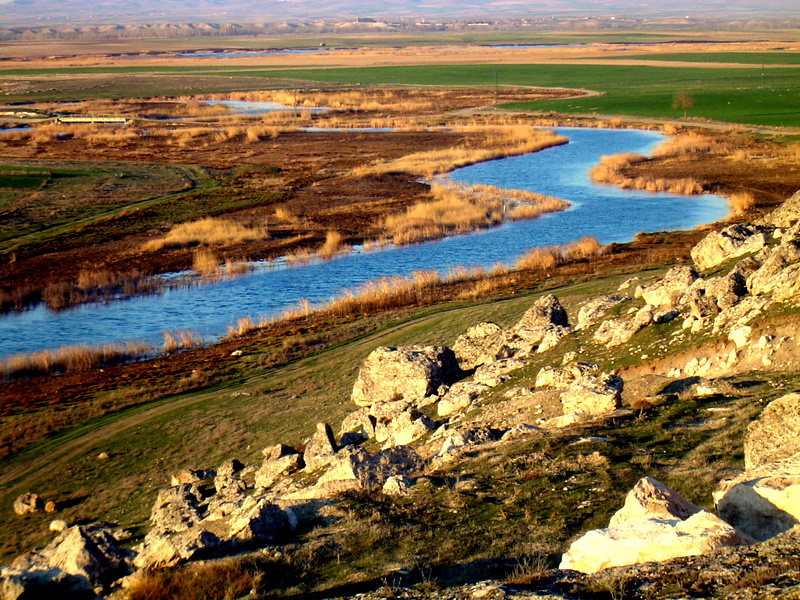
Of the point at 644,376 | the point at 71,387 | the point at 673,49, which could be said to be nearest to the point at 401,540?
the point at 644,376

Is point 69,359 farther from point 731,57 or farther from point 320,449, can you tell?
point 731,57

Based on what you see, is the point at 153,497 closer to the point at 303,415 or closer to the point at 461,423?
the point at 303,415

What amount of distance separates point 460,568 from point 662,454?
4126mm

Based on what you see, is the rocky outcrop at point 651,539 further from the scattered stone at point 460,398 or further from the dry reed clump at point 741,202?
the dry reed clump at point 741,202

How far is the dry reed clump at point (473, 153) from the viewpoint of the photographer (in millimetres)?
64812

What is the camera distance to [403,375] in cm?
1984

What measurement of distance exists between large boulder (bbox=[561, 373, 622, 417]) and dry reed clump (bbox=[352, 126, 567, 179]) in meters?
49.4

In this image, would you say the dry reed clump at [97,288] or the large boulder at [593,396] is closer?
the large boulder at [593,396]

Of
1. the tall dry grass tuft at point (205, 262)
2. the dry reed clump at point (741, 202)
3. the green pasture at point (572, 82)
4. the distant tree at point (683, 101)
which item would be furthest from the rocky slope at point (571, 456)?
the distant tree at point (683, 101)

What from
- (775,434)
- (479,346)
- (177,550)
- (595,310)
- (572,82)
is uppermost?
(572,82)

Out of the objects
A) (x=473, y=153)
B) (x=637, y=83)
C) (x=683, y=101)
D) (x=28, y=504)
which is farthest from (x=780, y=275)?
(x=637, y=83)

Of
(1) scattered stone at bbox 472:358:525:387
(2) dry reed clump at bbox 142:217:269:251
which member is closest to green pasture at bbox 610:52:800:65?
(2) dry reed clump at bbox 142:217:269:251

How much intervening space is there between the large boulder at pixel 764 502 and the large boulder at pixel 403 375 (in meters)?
11.3

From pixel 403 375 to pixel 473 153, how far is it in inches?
2068
